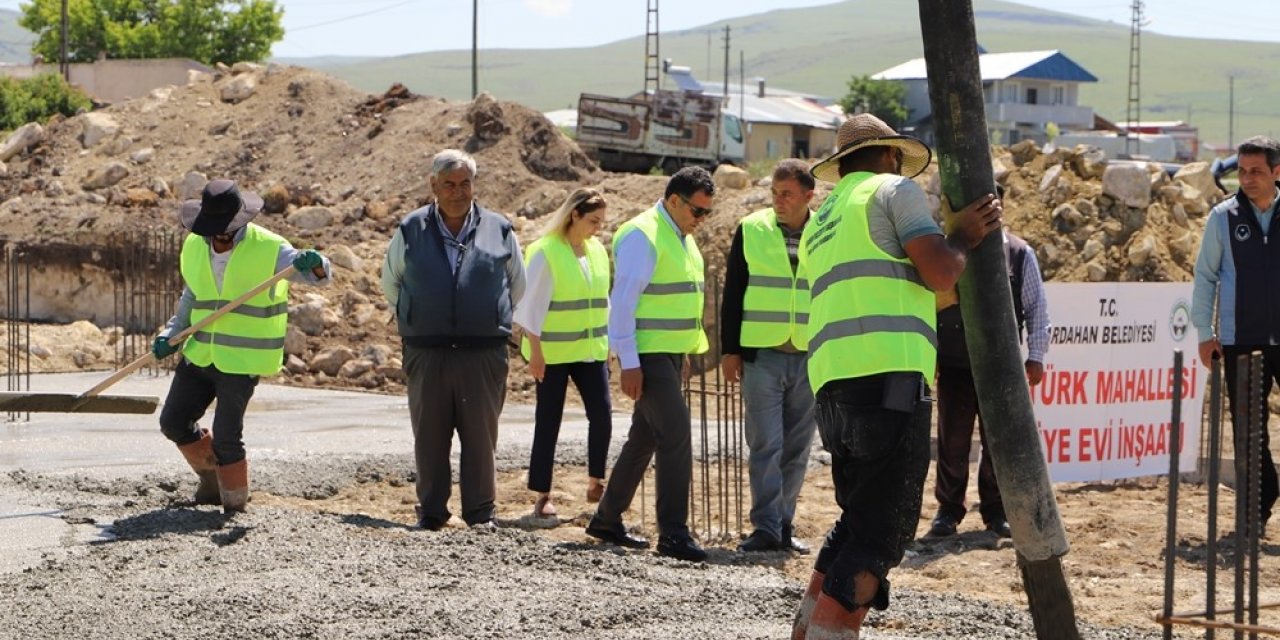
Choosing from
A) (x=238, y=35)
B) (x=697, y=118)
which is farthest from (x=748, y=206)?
(x=238, y=35)

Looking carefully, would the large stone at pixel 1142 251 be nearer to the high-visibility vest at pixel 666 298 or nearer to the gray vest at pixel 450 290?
the high-visibility vest at pixel 666 298

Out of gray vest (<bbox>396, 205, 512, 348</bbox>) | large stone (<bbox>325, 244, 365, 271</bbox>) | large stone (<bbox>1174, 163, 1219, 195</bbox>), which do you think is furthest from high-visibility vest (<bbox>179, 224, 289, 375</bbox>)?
large stone (<bbox>1174, 163, 1219, 195</bbox>)

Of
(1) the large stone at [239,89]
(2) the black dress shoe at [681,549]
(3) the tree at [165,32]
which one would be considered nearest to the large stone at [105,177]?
(1) the large stone at [239,89]

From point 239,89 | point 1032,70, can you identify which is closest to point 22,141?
point 239,89

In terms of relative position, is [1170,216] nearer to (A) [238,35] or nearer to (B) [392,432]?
(B) [392,432]

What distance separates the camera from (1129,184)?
2073 centimetres

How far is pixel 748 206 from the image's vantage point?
73.7ft

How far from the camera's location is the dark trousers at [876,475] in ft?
17.9

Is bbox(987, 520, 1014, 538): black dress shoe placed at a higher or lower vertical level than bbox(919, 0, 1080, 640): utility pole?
lower

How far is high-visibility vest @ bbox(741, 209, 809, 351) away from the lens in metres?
8.41

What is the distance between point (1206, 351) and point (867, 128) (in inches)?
141

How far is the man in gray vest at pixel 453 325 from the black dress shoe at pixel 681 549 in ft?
3.47

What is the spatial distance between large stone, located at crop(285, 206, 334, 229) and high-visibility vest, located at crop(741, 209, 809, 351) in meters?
18.0

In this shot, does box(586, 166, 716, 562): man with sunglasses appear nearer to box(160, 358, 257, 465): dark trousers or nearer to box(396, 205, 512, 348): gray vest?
box(396, 205, 512, 348): gray vest
